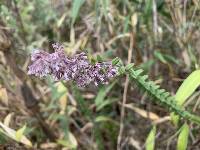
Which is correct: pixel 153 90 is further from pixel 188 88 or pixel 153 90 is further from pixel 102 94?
pixel 102 94

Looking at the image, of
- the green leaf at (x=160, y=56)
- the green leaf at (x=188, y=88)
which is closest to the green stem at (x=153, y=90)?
the green leaf at (x=188, y=88)

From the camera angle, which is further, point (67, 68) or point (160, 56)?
point (160, 56)

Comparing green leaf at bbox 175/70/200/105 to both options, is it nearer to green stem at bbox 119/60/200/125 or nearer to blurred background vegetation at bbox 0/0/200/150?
green stem at bbox 119/60/200/125

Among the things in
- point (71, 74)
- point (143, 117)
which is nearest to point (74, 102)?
point (143, 117)

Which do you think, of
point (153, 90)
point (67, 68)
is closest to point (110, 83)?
point (153, 90)

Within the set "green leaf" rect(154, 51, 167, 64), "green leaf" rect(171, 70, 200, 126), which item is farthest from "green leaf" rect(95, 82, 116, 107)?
"green leaf" rect(171, 70, 200, 126)

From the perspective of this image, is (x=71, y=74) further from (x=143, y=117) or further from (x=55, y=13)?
(x=55, y=13)

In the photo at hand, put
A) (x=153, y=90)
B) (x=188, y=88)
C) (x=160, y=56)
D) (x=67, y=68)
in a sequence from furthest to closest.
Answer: (x=160, y=56)
(x=188, y=88)
(x=153, y=90)
(x=67, y=68)
